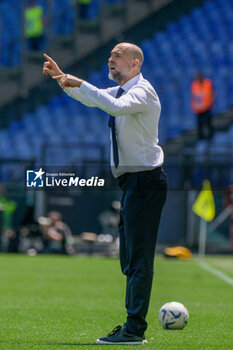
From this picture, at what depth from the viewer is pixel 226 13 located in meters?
22.2

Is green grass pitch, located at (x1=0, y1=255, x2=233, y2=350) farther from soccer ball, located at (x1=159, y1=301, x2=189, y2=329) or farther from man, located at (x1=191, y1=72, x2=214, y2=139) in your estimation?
man, located at (x1=191, y1=72, x2=214, y2=139)

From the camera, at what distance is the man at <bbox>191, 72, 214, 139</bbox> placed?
62.1 ft

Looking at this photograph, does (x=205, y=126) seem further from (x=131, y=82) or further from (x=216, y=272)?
(x=131, y=82)

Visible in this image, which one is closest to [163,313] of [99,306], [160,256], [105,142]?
[99,306]

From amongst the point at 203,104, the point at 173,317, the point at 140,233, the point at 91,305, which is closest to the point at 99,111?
the point at 203,104

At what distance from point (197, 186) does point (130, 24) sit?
6.96 m

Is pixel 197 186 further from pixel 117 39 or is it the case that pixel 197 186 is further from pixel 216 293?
pixel 216 293

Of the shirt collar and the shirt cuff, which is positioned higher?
the shirt collar

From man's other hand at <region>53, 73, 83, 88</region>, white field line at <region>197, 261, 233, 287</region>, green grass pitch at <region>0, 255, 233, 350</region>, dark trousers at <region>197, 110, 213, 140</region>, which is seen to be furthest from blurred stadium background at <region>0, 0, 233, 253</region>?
man's other hand at <region>53, 73, 83, 88</region>

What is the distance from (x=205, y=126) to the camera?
749 inches

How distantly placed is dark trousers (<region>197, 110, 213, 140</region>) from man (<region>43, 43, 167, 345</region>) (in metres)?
14.0

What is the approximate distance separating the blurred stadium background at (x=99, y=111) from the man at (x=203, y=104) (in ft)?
1.02


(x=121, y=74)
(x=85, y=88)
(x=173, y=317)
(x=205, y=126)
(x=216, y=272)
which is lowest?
(x=216, y=272)

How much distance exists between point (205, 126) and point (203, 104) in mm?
544
